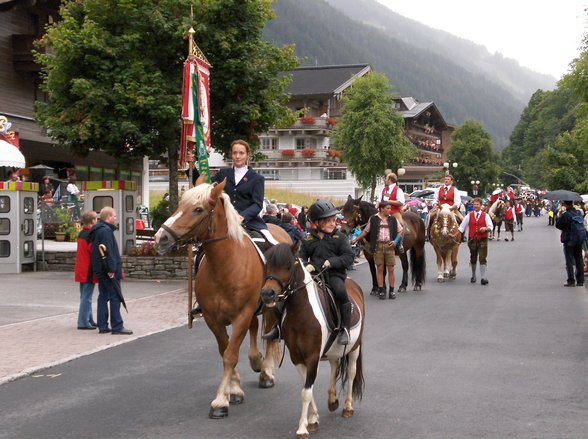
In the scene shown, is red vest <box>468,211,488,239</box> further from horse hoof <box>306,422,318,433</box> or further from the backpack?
horse hoof <box>306,422,318,433</box>

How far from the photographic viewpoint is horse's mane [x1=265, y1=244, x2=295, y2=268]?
642cm

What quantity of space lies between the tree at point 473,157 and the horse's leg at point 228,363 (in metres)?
82.8

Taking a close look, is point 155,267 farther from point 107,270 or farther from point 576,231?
point 576,231

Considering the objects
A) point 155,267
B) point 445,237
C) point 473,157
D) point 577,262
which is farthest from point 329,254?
point 473,157

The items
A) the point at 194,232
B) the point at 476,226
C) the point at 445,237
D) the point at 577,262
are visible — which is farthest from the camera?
the point at 445,237

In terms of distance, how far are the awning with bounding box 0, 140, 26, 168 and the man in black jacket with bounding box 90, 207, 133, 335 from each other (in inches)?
567

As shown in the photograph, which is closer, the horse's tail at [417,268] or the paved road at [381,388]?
the paved road at [381,388]

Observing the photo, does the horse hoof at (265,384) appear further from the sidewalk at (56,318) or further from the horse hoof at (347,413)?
the sidewalk at (56,318)

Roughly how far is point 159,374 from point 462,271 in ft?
50.6

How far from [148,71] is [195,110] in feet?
30.9

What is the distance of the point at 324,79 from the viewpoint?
78.0 metres

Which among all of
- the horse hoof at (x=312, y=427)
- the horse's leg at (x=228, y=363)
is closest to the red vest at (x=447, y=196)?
the horse's leg at (x=228, y=363)

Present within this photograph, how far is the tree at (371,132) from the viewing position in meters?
51.6

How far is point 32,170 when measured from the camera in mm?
35219
